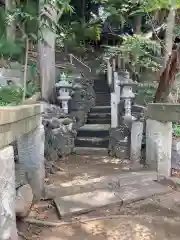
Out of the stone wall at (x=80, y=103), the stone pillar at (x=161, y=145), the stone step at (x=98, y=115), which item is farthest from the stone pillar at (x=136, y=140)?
the stone step at (x=98, y=115)

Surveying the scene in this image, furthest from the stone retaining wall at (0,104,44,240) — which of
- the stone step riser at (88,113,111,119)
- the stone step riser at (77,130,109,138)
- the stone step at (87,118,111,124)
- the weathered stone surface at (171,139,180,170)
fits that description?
the stone step riser at (88,113,111,119)

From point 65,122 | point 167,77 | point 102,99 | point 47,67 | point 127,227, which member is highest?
point 47,67

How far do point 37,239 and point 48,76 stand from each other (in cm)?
591

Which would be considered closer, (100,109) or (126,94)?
(126,94)

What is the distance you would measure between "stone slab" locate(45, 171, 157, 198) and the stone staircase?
2.13m

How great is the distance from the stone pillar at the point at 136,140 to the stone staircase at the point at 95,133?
108 cm

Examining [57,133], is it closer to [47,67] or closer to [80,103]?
[80,103]

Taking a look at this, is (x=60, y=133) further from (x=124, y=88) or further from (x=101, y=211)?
(x=101, y=211)

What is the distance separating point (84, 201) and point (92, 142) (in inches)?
141

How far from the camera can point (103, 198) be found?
14.2ft

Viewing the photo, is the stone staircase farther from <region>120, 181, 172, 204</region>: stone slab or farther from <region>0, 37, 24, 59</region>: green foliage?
<region>0, 37, 24, 59</region>: green foliage

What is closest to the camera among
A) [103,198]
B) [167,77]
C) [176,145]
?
[103,198]

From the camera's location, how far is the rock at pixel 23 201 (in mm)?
3514

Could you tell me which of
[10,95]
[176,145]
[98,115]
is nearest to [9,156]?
[176,145]
